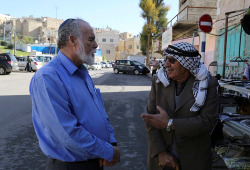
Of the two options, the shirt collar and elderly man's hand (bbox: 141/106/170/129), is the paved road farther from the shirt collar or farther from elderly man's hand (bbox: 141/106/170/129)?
the shirt collar

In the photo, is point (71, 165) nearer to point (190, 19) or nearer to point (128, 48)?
point (190, 19)

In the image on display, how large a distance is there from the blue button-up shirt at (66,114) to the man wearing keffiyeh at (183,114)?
58 centimetres

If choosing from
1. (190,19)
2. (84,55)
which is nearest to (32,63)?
(190,19)

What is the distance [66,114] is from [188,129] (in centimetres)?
100

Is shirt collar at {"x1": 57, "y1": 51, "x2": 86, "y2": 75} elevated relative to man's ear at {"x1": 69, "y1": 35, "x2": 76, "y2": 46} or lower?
lower

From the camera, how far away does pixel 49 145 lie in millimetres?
1741

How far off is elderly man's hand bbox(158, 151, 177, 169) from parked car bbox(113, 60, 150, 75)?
88.6 feet

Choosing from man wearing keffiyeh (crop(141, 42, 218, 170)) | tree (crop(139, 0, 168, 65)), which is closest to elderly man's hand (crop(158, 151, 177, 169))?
man wearing keffiyeh (crop(141, 42, 218, 170))

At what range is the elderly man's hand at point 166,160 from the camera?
2.18 m

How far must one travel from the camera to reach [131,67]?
29.8 meters

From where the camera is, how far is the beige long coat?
2092 mm

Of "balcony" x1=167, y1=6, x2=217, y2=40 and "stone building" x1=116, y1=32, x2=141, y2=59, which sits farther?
"stone building" x1=116, y1=32, x2=141, y2=59

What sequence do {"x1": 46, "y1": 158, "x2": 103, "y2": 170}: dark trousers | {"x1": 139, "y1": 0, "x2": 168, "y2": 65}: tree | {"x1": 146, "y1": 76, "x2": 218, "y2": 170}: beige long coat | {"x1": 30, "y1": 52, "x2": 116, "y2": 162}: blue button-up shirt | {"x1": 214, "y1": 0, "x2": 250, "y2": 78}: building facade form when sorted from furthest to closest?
{"x1": 139, "y1": 0, "x2": 168, "y2": 65}: tree
{"x1": 214, "y1": 0, "x2": 250, "y2": 78}: building facade
{"x1": 146, "y1": 76, "x2": 218, "y2": 170}: beige long coat
{"x1": 46, "y1": 158, "x2": 103, "y2": 170}: dark trousers
{"x1": 30, "y1": 52, "x2": 116, "y2": 162}: blue button-up shirt

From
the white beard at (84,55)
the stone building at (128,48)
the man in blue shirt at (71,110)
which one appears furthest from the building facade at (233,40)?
the stone building at (128,48)
